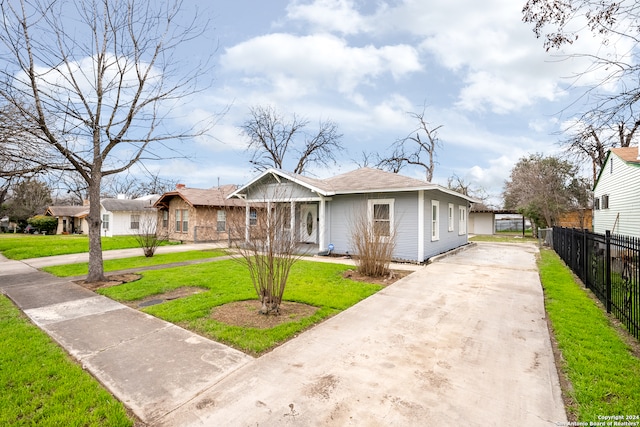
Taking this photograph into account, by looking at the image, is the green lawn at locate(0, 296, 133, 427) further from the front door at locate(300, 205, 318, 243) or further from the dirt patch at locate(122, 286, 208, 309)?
the front door at locate(300, 205, 318, 243)

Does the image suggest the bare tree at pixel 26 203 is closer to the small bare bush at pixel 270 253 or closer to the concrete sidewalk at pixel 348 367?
the concrete sidewalk at pixel 348 367

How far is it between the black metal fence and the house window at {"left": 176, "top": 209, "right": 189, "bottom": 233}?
64.6 feet

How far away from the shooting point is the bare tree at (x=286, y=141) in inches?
1176

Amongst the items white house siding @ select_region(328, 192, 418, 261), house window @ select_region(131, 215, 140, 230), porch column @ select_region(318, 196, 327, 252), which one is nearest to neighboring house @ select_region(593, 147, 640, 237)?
white house siding @ select_region(328, 192, 418, 261)

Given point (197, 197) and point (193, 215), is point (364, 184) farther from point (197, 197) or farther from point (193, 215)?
point (197, 197)

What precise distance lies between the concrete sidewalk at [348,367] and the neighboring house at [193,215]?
13.1m

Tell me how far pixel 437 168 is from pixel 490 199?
15.2 m

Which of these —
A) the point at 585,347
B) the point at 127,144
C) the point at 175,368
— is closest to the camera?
the point at 175,368

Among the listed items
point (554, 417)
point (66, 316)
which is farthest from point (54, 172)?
point (554, 417)

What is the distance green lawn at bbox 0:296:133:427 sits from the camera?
247 cm

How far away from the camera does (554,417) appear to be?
2527 mm

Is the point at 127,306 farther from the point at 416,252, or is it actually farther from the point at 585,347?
the point at 416,252

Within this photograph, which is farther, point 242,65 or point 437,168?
point 437,168

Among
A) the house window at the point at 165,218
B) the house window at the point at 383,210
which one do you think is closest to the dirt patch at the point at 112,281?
the house window at the point at 383,210
